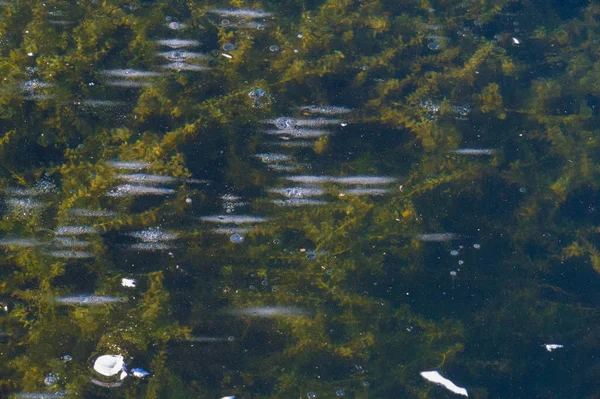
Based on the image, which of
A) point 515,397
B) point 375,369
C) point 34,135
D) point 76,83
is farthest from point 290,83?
point 515,397

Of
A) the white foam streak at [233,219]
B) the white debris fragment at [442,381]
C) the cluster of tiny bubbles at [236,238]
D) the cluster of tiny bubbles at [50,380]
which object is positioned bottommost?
the white debris fragment at [442,381]

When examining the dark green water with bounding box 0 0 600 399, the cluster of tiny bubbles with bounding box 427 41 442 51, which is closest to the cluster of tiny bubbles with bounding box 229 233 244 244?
the dark green water with bounding box 0 0 600 399

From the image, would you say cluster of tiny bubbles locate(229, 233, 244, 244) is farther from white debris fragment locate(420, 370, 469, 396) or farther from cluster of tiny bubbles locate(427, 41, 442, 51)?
cluster of tiny bubbles locate(427, 41, 442, 51)

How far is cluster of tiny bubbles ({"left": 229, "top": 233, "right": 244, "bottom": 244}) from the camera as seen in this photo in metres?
3.10

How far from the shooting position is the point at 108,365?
109 inches

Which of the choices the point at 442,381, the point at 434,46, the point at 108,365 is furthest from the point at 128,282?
the point at 434,46

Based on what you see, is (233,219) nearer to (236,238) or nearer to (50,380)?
(236,238)

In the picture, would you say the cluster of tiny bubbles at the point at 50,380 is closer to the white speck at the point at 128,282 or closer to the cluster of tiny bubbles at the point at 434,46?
the white speck at the point at 128,282

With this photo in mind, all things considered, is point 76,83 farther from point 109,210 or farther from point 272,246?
point 272,246

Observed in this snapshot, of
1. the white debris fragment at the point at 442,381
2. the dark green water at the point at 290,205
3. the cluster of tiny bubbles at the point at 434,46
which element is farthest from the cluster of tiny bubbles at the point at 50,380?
the cluster of tiny bubbles at the point at 434,46

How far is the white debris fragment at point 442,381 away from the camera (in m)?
3.01

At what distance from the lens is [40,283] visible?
287 cm

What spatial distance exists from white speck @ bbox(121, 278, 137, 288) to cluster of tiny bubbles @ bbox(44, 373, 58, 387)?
0.55 metres

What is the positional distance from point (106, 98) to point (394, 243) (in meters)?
2.00
